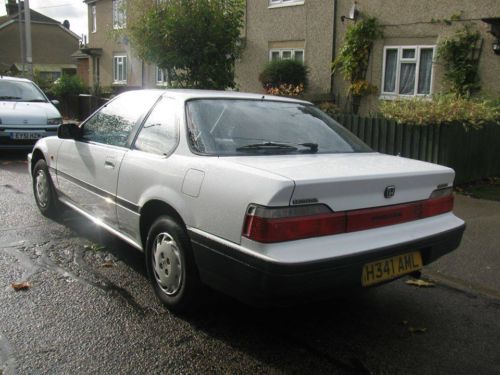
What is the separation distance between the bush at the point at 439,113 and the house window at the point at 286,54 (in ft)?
26.4

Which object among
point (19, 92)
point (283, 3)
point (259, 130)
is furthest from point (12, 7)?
point (259, 130)

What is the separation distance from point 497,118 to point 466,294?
6.48m

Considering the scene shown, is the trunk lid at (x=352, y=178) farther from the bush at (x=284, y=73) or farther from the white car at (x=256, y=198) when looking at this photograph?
the bush at (x=284, y=73)

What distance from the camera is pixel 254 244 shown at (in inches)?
112

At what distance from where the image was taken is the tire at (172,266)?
11.1 feet

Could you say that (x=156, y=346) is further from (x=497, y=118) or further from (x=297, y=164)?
(x=497, y=118)

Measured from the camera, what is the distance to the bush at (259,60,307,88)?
15.9 meters

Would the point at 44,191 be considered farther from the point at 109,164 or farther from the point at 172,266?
the point at 172,266

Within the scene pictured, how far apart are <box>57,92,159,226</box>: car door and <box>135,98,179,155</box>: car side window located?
157 mm

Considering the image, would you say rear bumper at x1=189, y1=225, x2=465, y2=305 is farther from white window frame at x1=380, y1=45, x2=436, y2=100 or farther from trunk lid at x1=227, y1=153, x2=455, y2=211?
white window frame at x1=380, y1=45, x2=436, y2=100

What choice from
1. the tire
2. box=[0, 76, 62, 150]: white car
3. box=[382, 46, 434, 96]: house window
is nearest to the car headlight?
box=[0, 76, 62, 150]: white car

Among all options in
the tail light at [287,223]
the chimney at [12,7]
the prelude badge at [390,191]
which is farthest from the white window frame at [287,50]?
the chimney at [12,7]

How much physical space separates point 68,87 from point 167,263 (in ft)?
64.4

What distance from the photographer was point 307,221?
2900 millimetres
